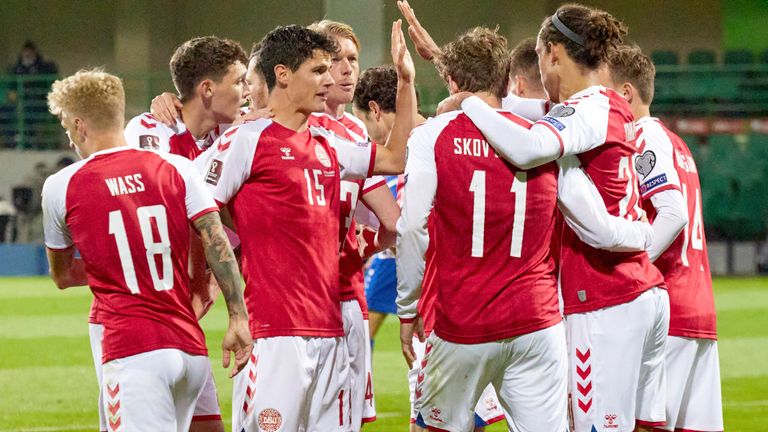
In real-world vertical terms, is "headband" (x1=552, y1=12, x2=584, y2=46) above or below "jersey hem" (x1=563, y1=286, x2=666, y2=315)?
above

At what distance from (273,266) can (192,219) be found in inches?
15.4

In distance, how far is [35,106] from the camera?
25.5 meters

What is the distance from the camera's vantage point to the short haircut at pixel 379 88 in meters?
6.15

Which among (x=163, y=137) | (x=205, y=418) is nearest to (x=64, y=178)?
(x=163, y=137)

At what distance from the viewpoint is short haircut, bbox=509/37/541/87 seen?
20.1ft

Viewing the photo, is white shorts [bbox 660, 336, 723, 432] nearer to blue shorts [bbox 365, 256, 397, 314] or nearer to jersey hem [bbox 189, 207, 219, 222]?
jersey hem [bbox 189, 207, 219, 222]

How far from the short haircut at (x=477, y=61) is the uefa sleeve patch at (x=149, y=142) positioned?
1.53 m

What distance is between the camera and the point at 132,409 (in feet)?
13.4

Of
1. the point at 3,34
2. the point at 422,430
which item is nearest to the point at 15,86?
the point at 3,34

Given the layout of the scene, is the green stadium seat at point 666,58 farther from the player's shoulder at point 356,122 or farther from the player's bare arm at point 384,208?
the player's bare arm at point 384,208

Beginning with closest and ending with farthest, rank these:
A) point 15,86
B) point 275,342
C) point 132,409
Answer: point 132,409
point 275,342
point 15,86

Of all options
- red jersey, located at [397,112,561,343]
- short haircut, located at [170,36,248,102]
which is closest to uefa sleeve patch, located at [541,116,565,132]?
red jersey, located at [397,112,561,343]

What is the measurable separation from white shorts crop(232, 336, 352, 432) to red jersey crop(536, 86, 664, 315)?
1.07m

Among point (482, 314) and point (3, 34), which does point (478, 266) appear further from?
point (3, 34)
